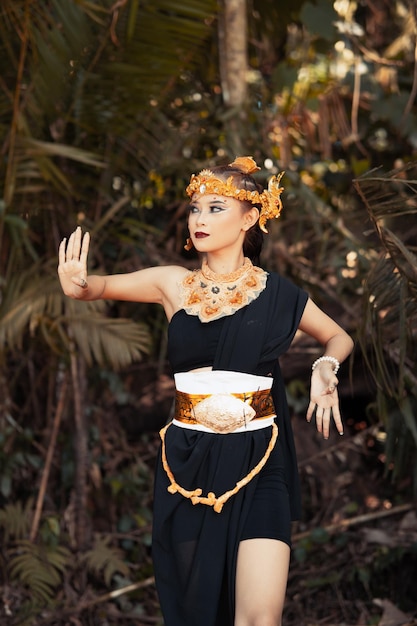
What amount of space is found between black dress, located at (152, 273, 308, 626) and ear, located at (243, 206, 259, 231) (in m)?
0.21

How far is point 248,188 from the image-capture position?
3203 mm

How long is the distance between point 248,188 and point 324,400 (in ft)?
2.55

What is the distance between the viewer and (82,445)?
525 centimetres

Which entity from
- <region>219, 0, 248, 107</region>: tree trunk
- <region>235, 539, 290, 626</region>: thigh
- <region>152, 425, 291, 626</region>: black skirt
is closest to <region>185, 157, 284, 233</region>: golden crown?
<region>152, 425, 291, 626</region>: black skirt

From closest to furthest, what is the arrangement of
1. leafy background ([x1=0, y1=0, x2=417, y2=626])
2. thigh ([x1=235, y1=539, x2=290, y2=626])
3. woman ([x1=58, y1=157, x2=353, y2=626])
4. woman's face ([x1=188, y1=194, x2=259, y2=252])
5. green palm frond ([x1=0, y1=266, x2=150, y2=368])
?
thigh ([x1=235, y1=539, x2=290, y2=626])
woman ([x1=58, y1=157, x2=353, y2=626])
woman's face ([x1=188, y1=194, x2=259, y2=252])
green palm frond ([x1=0, y1=266, x2=150, y2=368])
leafy background ([x1=0, y1=0, x2=417, y2=626])

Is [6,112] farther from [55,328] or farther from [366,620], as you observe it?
[366,620]

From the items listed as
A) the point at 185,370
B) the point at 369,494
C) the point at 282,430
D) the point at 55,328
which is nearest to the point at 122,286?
the point at 185,370

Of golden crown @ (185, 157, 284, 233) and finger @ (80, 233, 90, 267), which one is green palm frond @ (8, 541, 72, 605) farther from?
golden crown @ (185, 157, 284, 233)

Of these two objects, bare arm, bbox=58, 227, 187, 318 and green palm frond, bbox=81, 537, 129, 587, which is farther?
green palm frond, bbox=81, 537, 129, 587

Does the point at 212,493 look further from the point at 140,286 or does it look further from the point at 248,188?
the point at 248,188

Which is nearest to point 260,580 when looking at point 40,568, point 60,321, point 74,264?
point 74,264

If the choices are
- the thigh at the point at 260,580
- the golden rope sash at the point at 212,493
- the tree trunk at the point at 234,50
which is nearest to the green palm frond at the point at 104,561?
the golden rope sash at the point at 212,493

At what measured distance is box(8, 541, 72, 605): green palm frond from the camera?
464 cm

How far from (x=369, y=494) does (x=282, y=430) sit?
8.77ft
